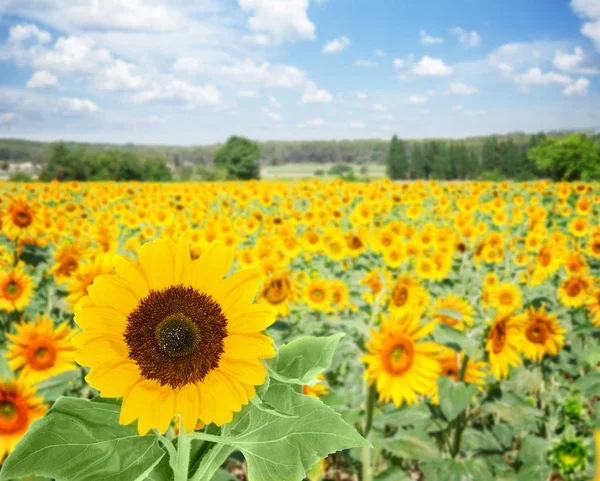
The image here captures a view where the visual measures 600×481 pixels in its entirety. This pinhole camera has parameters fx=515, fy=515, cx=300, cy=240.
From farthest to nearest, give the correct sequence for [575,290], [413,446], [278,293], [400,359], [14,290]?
[575,290]
[278,293]
[14,290]
[413,446]
[400,359]

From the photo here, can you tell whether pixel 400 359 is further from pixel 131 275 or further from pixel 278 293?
pixel 131 275

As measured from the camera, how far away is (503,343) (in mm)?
2826

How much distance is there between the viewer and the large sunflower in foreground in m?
0.78

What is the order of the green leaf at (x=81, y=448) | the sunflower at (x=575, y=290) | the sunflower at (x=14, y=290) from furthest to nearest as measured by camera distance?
the sunflower at (x=575, y=290)
the sunflower at (x=14, y=290)
the green leaf at (x=81, y=448)

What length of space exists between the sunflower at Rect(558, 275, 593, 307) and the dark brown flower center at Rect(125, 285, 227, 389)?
4.77 metres

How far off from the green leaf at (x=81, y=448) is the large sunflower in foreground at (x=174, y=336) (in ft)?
0.19

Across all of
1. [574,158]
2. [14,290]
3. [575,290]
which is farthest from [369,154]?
[14,290]

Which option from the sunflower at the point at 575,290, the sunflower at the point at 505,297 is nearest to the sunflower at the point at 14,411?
the sunflower at the point at 505,297

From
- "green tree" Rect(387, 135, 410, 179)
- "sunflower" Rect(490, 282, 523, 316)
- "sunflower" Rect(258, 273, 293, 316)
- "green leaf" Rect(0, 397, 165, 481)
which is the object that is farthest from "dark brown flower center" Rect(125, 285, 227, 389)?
"green tree" Rect(387, 135, 410, 179)

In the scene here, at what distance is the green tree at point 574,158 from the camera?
136 feet

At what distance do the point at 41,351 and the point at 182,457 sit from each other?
2.42m

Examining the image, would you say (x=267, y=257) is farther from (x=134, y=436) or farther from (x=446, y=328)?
(x=134, y=436)

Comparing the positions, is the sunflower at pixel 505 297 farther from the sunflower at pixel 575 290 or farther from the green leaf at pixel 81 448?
the green leaf at pixel 81 448

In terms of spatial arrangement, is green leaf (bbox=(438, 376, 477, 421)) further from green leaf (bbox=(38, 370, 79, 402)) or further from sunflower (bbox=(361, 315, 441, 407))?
green leaf (bbox=(38, 370, 79, 402))
